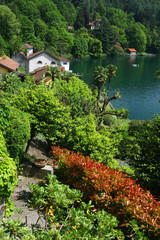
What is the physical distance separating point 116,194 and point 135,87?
60.6 metres

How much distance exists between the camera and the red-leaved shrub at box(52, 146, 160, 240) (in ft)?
23.6

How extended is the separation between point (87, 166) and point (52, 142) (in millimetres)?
6466

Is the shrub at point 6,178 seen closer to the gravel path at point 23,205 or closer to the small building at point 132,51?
the gravel path at point 23,205

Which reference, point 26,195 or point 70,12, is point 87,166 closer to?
point 26,195

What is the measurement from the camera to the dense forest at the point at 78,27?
3075 inches

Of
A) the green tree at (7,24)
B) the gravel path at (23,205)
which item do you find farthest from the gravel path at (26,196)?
the green tree at (7,24)

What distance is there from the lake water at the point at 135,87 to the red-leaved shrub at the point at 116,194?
35766 millimetres

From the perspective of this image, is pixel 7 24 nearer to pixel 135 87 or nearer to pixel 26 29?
pixel 26 29

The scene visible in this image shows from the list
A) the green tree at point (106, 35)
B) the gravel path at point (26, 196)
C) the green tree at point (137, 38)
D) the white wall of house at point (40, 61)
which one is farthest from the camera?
the green tree at point (137, 38)

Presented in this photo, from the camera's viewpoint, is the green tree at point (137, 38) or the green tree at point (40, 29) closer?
the green tree at point (40, 29)

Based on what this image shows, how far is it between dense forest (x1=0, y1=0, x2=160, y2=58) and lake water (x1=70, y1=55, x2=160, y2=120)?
1414cm

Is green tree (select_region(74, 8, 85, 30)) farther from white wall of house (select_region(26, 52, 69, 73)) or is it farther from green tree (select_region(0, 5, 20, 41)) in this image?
white wall of house (select_region(26, 52, 69, 73))

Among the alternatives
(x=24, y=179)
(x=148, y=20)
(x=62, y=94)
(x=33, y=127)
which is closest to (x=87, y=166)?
(x=24, y=179)

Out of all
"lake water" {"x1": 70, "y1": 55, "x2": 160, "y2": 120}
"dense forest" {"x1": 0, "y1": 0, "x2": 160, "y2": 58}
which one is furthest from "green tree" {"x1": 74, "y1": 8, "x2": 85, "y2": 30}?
"lake water" {"x1": 70, "y1": 55, "x2": 160, "y2": 120}
